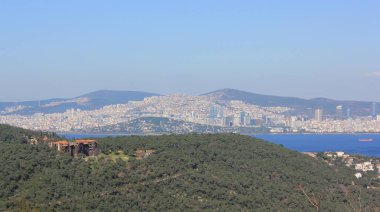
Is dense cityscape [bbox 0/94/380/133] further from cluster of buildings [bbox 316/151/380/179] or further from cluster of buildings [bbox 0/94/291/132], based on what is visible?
cluster of buildings [bbox 316/151/380/179]

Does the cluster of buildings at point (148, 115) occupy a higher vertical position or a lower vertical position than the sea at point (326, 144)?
higher

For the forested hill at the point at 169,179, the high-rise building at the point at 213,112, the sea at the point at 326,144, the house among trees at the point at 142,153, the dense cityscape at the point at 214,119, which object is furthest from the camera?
the high-rise building at the point at 213,112

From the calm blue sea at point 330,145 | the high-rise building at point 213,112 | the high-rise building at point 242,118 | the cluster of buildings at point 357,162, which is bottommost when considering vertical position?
the calm blue sea at point 330,145

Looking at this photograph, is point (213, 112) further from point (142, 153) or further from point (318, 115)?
point (142, 153)

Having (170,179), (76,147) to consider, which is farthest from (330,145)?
(170,179)

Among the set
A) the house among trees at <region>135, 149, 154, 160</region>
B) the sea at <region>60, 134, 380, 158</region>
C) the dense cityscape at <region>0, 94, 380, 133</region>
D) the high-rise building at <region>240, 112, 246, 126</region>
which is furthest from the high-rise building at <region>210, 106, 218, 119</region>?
the house among trees at <region>135, 149, 154, 160</region>

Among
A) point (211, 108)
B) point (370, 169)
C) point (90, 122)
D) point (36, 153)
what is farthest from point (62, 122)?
point (36, 153)

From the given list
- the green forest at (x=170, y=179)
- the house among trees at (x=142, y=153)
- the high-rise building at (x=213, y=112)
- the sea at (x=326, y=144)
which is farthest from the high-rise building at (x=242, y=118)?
the house among trees at (x=142, y=153)

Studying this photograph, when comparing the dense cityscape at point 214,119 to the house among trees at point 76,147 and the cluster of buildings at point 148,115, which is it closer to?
the cluster of buildings at point 148,115
